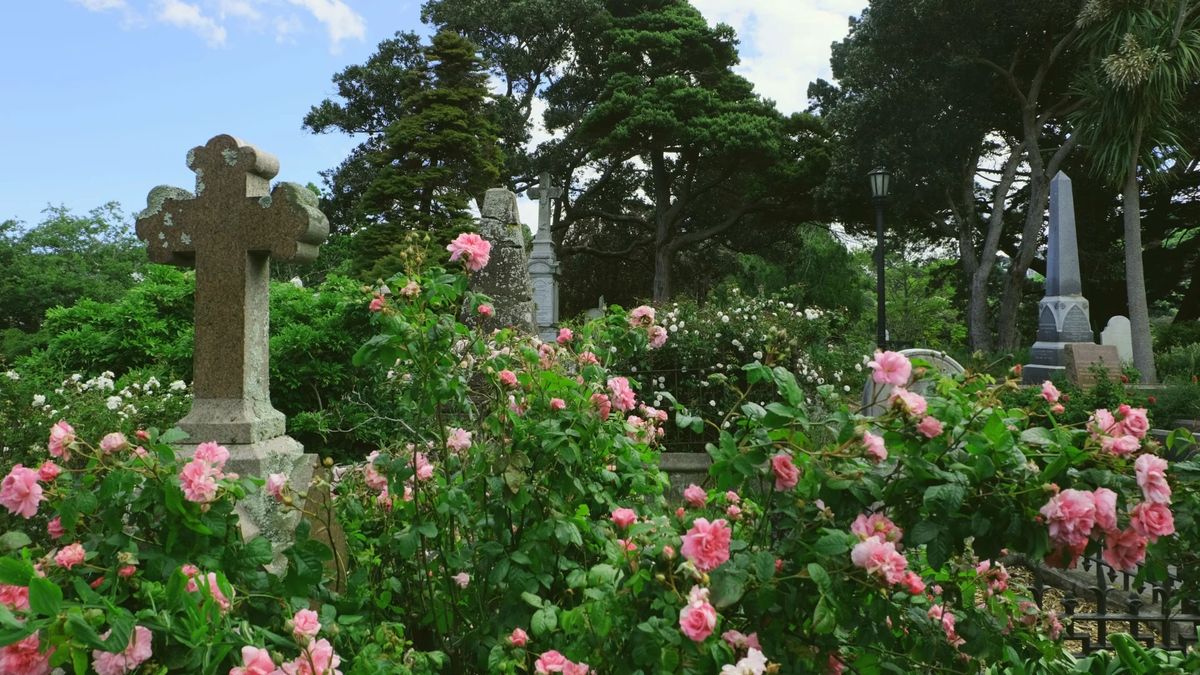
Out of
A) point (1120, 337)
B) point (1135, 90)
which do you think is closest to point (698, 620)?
point (1135, 90)

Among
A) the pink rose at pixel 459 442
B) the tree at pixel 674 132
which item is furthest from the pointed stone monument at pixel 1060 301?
the pink rose at pixel 459 442

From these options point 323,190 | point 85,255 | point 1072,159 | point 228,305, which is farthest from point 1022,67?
point 85,255

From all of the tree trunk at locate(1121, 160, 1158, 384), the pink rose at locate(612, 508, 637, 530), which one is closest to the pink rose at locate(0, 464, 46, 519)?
the pink rose at locate(612, 508, 637, 530)

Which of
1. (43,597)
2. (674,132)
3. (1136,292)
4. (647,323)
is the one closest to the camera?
(43,597)

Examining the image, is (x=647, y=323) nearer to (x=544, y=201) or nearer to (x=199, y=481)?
(x=199, y=481)

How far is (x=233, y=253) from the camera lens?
3.54 metres

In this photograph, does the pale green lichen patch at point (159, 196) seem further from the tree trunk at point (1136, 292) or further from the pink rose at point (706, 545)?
the tree trunk at point (1136, 292)

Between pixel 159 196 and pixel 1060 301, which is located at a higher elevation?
pixel 1060 301

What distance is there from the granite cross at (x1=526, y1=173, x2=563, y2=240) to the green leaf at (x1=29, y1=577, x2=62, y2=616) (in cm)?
1798

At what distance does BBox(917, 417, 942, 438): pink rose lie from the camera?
158 cm

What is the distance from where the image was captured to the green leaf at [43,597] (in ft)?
4.17

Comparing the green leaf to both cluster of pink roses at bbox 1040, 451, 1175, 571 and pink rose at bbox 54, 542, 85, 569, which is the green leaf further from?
cluster of pink roses at bbox 1040, 451, 1175, 571

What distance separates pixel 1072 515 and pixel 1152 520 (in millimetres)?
187


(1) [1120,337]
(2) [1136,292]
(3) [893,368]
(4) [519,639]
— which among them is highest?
(2) [1136,292]
